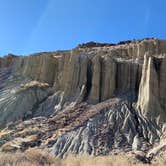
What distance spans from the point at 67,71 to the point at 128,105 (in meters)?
10.1

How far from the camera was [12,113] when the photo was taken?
5259cm

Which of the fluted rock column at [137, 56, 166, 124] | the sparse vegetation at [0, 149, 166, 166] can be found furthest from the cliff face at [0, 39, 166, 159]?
the sparse vegetation at [0, 149, 166, 166]

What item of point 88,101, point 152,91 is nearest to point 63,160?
point 88,101

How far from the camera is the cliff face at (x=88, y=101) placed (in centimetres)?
4384

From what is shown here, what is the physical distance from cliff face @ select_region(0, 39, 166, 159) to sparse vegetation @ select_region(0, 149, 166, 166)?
Result: 299 centimetres

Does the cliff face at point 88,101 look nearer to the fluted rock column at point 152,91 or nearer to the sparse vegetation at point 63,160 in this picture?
the fluted rock column at point 152,91

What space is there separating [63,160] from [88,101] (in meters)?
12.1

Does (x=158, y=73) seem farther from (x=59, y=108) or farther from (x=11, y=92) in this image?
(x=11, y=92)

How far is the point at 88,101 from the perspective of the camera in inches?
1989

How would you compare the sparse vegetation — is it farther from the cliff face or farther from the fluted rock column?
the fluted rock column

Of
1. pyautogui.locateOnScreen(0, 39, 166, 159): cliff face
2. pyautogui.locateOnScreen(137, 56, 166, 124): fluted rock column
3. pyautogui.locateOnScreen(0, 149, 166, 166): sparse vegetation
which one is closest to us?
pyautogui.locateOnScreen(0, 149, 166, 166): sparse vegetation

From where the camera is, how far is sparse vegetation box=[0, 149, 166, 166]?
1403 inches

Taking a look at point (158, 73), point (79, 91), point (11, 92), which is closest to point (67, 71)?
point (79, 91)

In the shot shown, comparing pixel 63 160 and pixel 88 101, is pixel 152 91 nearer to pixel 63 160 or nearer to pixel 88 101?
pixel 88 101
